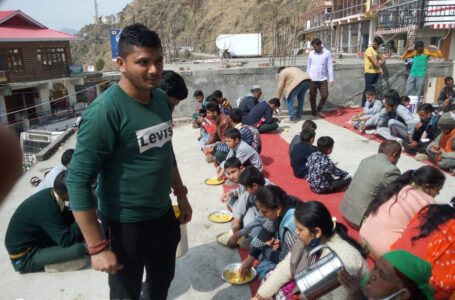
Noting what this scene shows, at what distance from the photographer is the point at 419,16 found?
62.0 ft

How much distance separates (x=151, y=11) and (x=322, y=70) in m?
57.8

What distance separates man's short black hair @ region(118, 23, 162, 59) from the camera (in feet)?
5.94

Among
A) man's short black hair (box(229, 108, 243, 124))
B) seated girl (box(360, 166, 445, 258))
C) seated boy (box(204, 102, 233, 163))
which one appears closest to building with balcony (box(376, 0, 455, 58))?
man's short black hair (box(229, 108, 243, 124))

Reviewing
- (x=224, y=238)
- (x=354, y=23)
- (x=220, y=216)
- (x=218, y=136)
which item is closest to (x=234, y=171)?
(x=220, y=216)

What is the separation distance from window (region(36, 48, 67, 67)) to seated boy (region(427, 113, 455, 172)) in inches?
918

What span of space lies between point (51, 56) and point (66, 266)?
78.3 ft

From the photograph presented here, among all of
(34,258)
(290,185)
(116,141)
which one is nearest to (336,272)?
(116,141)

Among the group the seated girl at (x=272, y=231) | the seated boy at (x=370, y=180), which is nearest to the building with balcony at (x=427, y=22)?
the seated boy at (x=370, y=180)

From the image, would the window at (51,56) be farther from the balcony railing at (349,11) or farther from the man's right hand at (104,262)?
the man's right hand at (104,262)

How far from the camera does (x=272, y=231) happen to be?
3.12 m

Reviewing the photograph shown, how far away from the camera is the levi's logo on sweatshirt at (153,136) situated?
182 centimetres

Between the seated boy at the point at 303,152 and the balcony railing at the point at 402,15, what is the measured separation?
1736 centimetres

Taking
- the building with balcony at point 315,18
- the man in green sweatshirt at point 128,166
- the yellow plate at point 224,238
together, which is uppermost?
the building with balcony at point 315,18

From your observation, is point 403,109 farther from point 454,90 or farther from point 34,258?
point 34,258
